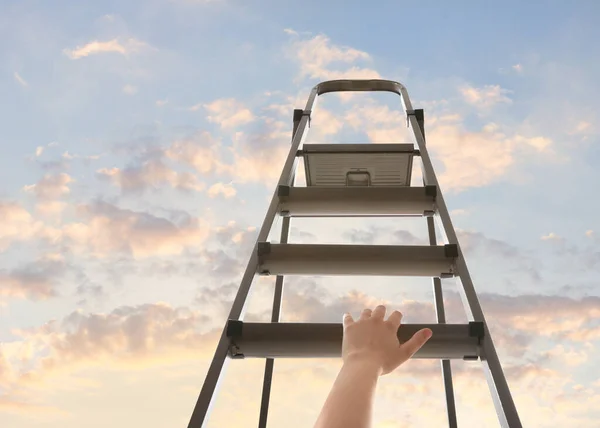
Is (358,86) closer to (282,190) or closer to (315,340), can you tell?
(282,190)

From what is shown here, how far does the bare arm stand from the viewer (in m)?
1.24

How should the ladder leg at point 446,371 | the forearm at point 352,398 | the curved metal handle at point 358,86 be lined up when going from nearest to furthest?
the forearm at point 352,398 → the ladder leg at point 446,371 → the curved metal handle at point 358,86

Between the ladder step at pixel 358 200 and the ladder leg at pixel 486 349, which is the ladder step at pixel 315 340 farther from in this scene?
the ladder step at pixel 358 200

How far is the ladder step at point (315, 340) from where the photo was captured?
156cm

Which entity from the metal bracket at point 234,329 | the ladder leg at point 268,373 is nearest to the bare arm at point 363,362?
the metal bracket at point 234,329

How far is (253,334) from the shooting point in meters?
1.60

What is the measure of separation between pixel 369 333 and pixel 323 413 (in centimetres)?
28

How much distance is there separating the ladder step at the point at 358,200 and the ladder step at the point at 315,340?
2.42 feet

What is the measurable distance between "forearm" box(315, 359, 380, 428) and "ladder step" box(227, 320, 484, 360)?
171 millimetres

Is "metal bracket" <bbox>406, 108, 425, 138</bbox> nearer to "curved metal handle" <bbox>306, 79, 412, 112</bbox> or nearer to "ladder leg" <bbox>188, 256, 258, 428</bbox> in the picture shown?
"curved metal handle" <bbox>306, 79, 412, 112</bbox>

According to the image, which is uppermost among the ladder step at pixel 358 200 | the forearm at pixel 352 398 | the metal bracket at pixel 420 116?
the metal bracket at pixel 420 116

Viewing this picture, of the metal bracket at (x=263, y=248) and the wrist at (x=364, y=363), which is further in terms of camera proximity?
the metal bracket at (x=263, y=248)

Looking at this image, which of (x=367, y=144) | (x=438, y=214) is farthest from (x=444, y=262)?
(x=367, y=144)

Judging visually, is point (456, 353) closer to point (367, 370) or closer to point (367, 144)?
point (367, 370)
